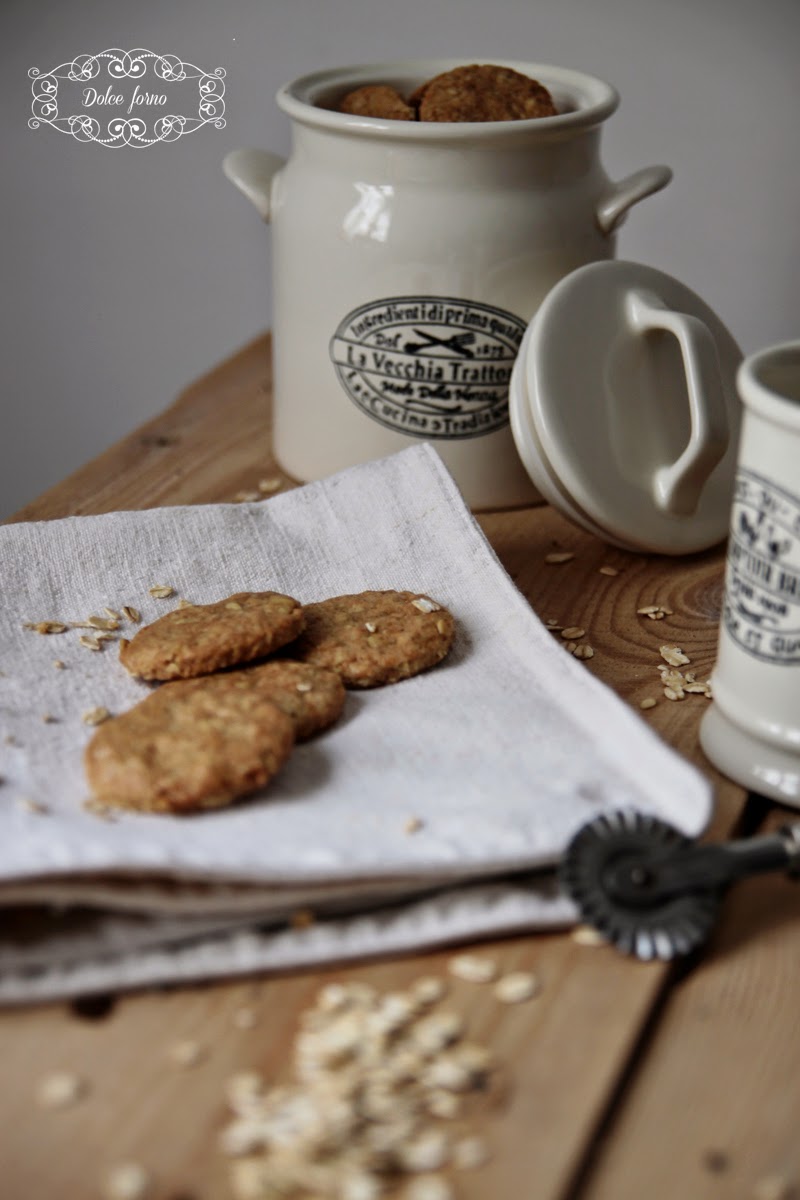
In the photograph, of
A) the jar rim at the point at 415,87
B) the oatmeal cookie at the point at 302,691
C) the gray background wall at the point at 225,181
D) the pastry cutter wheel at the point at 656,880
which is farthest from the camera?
the gray background wall at the point at 225,181

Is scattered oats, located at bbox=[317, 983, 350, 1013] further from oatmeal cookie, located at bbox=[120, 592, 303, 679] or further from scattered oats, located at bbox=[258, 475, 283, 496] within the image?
scattered oats, located at bbox=[258, 475, 283, 496]

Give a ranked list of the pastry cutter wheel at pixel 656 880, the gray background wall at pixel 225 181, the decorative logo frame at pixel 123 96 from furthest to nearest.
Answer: the gray background wall at pixel 225 181
the decorative logo frame at pixel 123 96
the pastry cutter wheel at pixel 656 880

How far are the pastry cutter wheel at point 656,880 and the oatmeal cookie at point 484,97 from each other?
1.80 feet

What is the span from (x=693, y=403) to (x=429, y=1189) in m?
0.54

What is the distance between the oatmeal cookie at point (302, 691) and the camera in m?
0.62

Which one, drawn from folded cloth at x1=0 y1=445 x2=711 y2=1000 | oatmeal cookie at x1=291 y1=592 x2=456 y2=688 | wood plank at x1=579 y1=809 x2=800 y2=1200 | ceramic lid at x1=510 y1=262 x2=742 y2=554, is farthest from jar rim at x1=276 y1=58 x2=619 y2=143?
wood plank at x1=579 y1=809 x2=800 y2=1200

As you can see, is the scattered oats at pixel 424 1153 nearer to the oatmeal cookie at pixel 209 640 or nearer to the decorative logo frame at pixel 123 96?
the oatmeal cookie at pixel 209 640

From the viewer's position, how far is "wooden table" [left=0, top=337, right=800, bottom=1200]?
433mm

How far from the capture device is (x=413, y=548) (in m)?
0.81

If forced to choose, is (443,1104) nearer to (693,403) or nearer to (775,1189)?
(775,1189)

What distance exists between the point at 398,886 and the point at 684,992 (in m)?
0.13

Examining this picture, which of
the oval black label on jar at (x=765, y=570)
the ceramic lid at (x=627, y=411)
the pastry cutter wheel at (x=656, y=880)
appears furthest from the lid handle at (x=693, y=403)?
the pastry cutter wheel at (x=656, y=880)

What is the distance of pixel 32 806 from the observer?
546 mm

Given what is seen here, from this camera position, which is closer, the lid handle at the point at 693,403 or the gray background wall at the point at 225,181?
the lid handle at the point at 693,403
